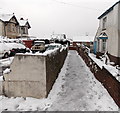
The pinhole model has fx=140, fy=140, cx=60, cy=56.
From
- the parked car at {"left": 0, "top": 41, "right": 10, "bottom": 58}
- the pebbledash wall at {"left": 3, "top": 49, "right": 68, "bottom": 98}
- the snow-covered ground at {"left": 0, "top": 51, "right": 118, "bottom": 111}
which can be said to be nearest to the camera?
the snow-covered ground at {"left": 0, "top": 51, "right": 118, "bottom": 111}

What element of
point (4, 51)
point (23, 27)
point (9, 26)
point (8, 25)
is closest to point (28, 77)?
point (4, 51)

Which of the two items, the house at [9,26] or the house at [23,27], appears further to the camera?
the house at [23,27]

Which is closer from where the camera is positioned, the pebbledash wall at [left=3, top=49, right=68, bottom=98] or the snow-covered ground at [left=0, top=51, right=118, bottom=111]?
the snow-covered ground at [left=0, top=51, right=118, bottom=111]

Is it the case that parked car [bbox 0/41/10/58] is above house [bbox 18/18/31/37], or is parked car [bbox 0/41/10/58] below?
below

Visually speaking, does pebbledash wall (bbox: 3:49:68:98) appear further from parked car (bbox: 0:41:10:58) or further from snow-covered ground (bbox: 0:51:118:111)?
parked car (bbox: 0:41:10:58)

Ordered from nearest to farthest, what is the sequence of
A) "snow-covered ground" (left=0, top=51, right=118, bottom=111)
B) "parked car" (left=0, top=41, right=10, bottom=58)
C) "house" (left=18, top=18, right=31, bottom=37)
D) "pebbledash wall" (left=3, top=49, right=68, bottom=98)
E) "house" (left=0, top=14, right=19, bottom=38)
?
"snow-covered ground" (left=0, top=51, right=118, bottom=111), "pebbledash wall" (left=3, top=49, right=68, bottom=98), "parked car" (left=0, top=41, right=10, bottom=58), "house" (left=0, top=14, right=19, bottom=38), "house" (left=18, top=18, right=31, bottom=37)

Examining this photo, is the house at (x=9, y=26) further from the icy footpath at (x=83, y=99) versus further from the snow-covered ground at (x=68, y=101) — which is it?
the snow-covered ground at (x=68, y=101)

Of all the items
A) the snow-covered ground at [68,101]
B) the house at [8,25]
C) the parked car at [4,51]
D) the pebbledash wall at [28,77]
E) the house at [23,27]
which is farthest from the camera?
the house at [23,27]

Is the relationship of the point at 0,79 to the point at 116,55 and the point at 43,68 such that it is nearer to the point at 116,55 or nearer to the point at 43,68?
the point at 43,68

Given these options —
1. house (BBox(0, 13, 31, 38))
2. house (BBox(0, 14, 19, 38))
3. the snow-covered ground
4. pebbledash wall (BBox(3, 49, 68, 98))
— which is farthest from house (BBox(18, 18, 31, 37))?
the snow-covered ground

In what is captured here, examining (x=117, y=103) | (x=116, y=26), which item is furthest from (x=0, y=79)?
(x=116, y=26)

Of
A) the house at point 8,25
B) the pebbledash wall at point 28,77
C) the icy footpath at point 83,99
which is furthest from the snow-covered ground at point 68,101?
the house at point 8,25

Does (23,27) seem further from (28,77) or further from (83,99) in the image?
(83,99)

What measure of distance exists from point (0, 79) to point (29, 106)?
1672 mm
